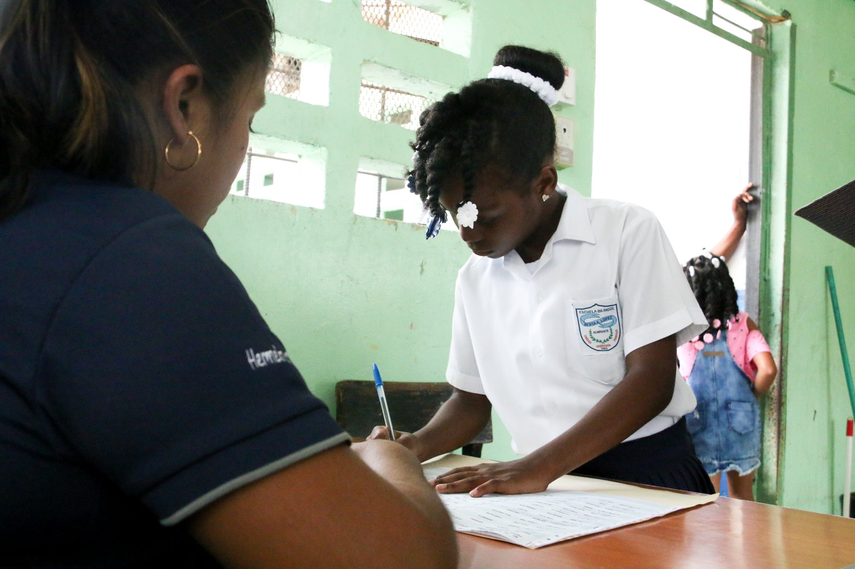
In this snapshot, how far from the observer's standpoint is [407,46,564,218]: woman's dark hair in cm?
143

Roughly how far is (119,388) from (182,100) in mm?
275

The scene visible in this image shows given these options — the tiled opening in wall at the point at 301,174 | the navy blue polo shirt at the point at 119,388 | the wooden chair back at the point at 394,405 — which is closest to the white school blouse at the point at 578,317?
the wooden chair back at the point at 394,405

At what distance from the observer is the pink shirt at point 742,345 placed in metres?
3.58

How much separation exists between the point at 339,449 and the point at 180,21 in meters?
0.36

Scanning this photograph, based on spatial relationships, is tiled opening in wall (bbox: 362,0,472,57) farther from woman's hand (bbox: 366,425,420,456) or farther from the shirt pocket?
woman's hand (bbox: 366,425,420,456)

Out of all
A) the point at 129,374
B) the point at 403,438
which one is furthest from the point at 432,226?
the point at 129,374

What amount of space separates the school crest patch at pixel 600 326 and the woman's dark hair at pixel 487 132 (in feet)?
0.95

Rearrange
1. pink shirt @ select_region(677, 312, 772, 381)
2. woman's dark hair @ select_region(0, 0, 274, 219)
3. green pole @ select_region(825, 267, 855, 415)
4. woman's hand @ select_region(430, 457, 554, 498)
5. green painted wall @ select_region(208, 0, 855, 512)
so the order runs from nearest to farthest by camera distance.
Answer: woman's dark hair @ select_region(0, 0, 274, 219) → woman's hand @ select_region(430, 457, 554, 498) → green painted wall @ select_region(208, 0, 855, 512) → pink shirt @ select_region(677, 312, 772, 381) → green pole @ select_region(825, 267, 855, 415)

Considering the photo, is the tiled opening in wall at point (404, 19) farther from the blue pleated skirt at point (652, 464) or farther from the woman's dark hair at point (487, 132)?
the blue pleated skirt at point (652, 464)

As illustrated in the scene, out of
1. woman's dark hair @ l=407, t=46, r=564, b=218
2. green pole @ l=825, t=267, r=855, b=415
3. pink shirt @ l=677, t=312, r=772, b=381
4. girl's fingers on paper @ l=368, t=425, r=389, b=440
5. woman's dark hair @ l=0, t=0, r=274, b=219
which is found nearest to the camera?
woman's dark hair @ l=0, t=0, r=274, b=219

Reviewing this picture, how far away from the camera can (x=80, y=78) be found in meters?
0.56

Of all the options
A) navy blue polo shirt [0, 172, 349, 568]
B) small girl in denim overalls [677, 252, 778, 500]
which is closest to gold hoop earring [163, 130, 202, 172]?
navy blue polo shirt [0, 172, 349, 568]

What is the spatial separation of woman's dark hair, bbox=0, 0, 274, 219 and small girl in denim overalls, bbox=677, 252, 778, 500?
125 inches

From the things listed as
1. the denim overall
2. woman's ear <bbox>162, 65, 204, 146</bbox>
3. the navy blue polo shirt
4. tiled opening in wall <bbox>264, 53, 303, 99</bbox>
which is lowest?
the denim overall
